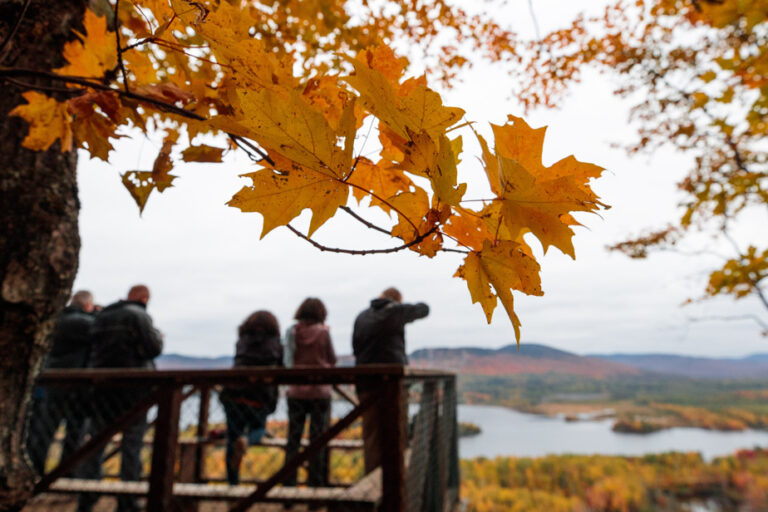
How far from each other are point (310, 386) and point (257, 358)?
510 millimetres

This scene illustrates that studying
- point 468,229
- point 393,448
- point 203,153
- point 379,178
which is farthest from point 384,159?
point 393,448

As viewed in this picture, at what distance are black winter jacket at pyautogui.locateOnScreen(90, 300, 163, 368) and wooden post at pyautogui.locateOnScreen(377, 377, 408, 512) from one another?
212 cm

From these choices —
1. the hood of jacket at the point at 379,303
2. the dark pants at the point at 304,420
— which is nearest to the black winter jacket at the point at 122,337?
the dark pants at the point at 304,420

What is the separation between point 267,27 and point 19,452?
273cm

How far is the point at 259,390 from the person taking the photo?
3.46 metres

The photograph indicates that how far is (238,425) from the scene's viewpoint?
354cm

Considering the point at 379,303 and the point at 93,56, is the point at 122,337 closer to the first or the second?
the point at 379,303

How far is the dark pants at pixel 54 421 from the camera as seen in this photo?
10.3 ft

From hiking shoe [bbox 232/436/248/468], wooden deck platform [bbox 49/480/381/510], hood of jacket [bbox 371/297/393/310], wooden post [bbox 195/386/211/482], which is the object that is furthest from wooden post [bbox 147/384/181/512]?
wooden post [bbox 195/386/211/482]

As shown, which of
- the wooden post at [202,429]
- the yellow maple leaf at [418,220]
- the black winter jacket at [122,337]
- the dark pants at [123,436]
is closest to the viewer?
the yellow maple leaf at [418,220]

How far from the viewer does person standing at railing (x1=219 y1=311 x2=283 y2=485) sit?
11.0 feet

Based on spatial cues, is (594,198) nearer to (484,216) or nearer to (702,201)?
(484,216)

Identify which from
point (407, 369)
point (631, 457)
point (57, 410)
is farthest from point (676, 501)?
point (57, 410)

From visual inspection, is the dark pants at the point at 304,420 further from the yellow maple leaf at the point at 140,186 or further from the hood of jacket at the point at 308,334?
the yellow maple leaf at the point at 140,186
